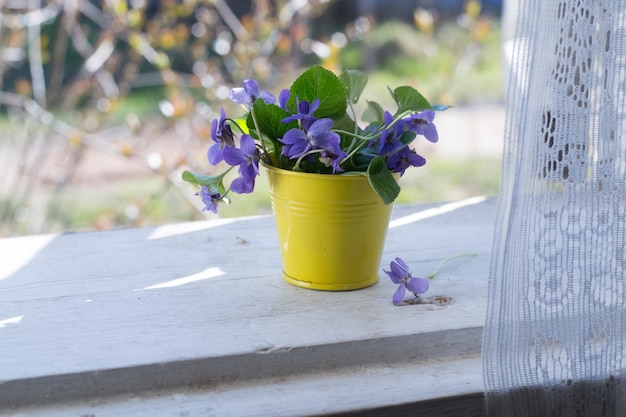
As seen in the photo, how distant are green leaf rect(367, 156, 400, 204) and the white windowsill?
154 mm

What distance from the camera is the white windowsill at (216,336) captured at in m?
0.86

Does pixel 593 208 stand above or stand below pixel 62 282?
above

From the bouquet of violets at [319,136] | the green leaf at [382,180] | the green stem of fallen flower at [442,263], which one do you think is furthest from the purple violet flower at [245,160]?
the green stem of fallen flower at [442,263]

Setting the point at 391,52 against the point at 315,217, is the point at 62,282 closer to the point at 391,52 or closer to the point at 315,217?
the point at 315,217

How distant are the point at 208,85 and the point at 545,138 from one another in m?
1.78

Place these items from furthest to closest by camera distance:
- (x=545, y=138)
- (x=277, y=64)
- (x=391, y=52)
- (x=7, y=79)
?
(x=391, y=52)
(x=7, y=79)
(x=277, y=64)
(x=545, y=138)

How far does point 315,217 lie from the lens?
40.8 inches

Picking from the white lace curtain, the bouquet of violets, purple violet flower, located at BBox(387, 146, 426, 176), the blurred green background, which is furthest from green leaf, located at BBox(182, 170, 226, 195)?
the blurred green background

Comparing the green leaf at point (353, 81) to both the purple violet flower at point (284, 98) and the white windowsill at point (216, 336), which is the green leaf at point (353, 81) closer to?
the purple violet flower at point (284, 98)

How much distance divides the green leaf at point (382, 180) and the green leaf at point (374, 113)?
11 cm

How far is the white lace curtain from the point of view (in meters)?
0.81

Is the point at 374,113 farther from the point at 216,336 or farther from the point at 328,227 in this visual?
the point at 216,336

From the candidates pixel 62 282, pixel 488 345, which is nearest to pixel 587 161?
pixel 488 345

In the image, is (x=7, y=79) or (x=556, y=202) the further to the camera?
(x=7, y=79)
